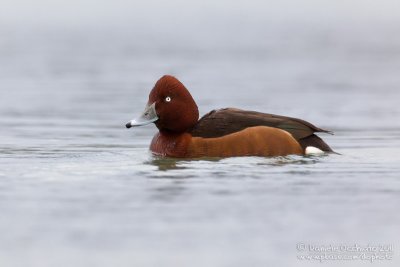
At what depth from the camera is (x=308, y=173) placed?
38.0 feet

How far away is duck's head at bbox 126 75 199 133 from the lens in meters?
12.5

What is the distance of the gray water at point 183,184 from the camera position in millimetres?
8758

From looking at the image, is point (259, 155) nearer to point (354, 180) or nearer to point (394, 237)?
point (354, 180)

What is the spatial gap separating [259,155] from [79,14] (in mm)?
72251

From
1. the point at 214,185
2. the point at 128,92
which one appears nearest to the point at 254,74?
the point at 128,92

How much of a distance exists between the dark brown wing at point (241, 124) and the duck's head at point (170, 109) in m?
0.13

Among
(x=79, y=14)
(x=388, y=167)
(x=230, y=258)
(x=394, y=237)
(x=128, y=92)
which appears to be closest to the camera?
(x=230, y=258)

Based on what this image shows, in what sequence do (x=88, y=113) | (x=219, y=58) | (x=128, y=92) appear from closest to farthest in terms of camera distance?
(x=88, y=113) < (x=128, y=92) < (x=219, y=58)

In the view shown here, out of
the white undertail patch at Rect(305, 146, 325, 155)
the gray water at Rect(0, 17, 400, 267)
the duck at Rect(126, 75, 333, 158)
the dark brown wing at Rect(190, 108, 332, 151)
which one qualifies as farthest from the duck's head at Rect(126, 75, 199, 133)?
the white undertail patch at Rect(305, 146, 325, 155)

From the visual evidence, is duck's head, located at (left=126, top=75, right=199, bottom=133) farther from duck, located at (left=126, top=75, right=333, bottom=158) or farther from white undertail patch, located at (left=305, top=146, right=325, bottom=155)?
white undertail patch, located at (left=305, top=146, right=325, bottom=155)

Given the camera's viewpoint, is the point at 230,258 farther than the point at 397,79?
No

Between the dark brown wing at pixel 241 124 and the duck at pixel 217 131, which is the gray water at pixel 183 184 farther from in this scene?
the dark brown wing at pixel 241 124

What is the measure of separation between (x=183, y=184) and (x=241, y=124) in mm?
1667

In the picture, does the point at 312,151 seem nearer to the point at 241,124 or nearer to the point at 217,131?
the point at 241,124
